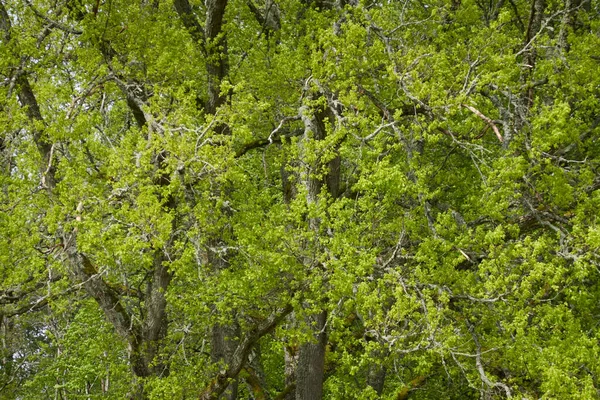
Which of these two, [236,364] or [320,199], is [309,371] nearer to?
[236,364]

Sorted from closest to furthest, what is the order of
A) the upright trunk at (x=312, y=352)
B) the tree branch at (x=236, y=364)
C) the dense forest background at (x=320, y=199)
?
the dense forest background at (x=320, y=199)
the upright trunk at (x=312, y=352)
the tree branch at (x=236, y=364)

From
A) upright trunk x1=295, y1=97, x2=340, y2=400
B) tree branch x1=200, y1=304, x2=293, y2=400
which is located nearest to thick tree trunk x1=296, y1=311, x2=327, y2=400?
upright trunk x1=295, y1=97, x2=340, y2=400

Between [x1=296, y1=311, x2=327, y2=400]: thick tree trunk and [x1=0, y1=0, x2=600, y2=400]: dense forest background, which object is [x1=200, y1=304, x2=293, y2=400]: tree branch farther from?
[x1=296, y1=311, x2=327, y2=400]: thick tree trunk

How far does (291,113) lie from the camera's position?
38.3 ft

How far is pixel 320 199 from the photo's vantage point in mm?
8500

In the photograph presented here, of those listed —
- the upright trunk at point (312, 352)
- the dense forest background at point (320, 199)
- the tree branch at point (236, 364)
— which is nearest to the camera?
the dense forest background at point (320, 199)

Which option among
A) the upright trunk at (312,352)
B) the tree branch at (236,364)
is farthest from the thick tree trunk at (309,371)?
the tree branch at (236,364)

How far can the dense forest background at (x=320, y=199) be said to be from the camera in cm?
836

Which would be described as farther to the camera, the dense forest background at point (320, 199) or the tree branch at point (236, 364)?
the tree branch at point (236, 364)

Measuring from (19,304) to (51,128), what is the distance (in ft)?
15.7

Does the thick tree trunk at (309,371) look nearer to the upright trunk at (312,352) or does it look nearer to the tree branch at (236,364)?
the upright trunk at (312,352)

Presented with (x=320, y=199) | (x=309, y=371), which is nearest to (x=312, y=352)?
(x=309, y=371)

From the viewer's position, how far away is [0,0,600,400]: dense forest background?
8.36 metres

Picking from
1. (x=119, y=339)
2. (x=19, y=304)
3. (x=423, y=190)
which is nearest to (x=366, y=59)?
(x=423, y=190)
